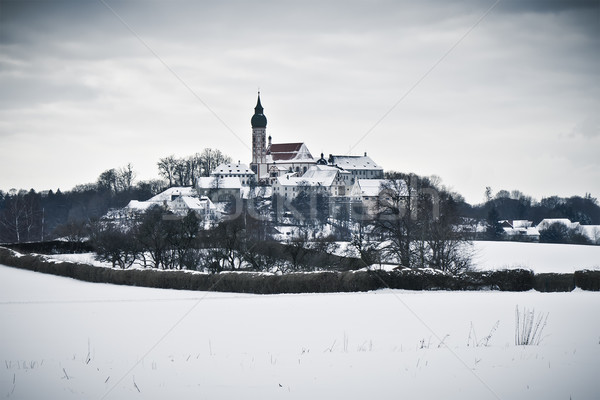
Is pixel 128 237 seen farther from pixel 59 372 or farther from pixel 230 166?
pixel 230 166

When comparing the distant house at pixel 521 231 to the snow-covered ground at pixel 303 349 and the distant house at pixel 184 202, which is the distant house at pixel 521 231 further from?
the snow-covered ground at pixel 303 349

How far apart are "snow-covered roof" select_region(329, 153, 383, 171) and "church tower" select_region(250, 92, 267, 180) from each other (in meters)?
22.1

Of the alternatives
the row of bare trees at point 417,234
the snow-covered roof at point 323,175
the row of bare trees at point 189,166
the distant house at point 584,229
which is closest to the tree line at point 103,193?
the row of bare trees at point 189,166

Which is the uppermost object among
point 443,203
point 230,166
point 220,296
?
point 230,166

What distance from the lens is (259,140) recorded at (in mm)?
180375

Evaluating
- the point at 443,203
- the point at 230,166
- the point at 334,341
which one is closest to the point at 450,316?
the point at 334,341

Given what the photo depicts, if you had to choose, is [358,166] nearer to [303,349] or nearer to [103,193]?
[103,193]

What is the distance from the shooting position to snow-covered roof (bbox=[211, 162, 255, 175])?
6443 inches

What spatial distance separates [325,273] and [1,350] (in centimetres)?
1373

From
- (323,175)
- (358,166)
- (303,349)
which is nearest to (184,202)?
(323,175)

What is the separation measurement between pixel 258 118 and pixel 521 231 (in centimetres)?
10021

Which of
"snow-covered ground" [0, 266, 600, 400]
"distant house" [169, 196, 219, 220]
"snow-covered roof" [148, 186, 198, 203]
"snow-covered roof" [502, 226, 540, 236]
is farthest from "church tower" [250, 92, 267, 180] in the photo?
"snow-covered ground" [0, 266, 600, 400]

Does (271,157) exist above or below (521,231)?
above

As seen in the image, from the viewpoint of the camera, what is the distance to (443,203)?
47.0m
